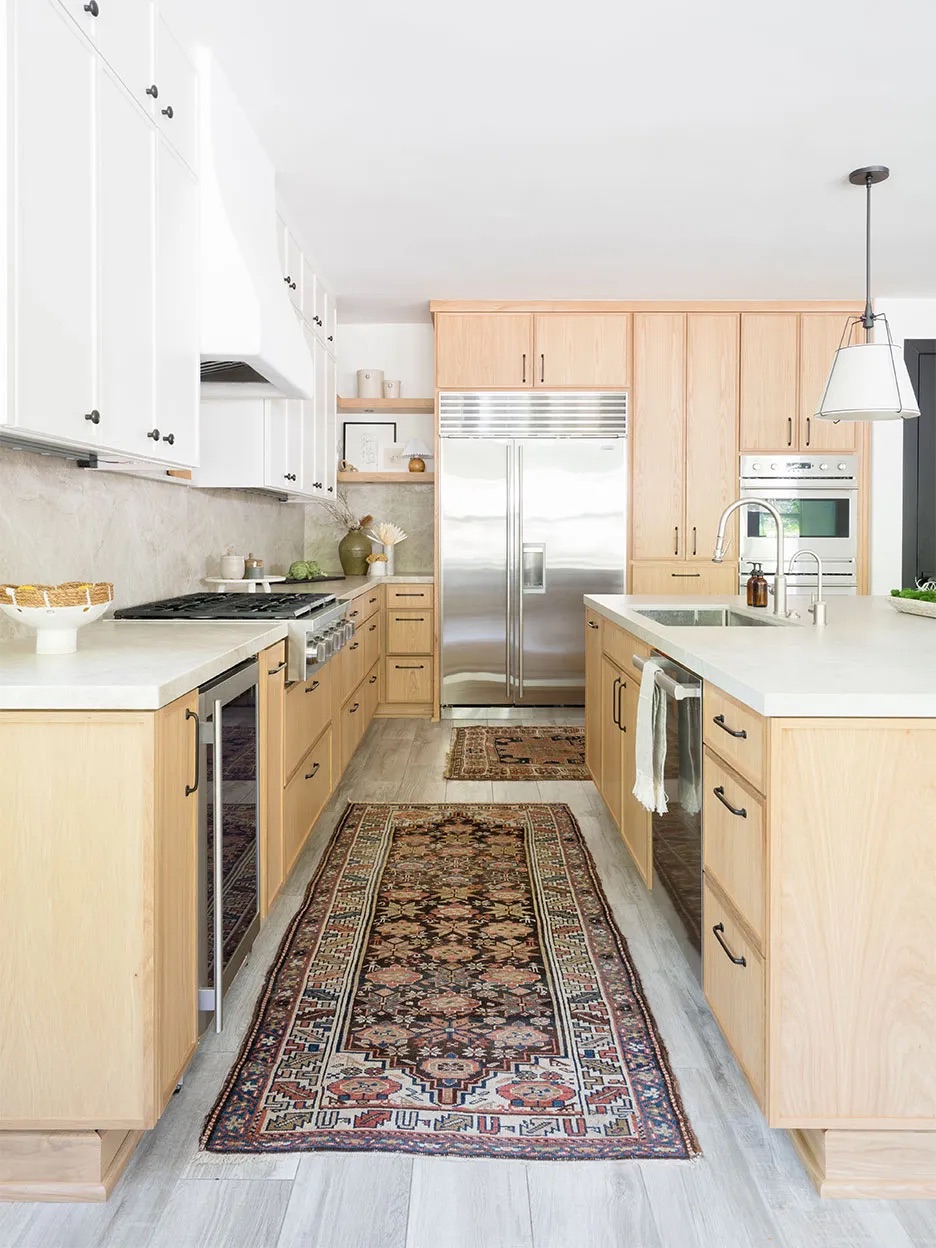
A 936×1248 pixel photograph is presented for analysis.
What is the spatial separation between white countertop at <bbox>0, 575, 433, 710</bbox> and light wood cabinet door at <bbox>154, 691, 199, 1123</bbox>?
0.20 ft

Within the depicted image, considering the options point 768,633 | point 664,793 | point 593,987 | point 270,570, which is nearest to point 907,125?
point 768,633

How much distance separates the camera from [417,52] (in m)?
2.82

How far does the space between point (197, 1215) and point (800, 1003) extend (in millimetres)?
1044

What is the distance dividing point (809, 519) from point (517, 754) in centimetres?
254

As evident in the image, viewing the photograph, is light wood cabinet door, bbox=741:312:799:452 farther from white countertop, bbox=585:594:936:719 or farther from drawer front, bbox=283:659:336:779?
drawer front, bbox=283:659:336:779

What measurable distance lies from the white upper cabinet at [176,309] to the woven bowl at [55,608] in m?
0.66

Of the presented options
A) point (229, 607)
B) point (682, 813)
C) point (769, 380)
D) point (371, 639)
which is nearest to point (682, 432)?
point (769, 380)

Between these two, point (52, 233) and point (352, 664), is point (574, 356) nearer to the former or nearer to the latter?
point (352, 664)

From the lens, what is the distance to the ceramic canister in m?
6.21

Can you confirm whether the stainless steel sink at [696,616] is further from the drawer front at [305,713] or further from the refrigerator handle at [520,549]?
the refrigerator handle at [520,549]

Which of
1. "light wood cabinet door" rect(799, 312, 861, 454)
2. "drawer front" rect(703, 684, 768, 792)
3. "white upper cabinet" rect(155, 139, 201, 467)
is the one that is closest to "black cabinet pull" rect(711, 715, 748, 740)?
"drawer front" rect(703, 684, 768, 792)

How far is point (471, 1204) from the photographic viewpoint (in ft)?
5.08

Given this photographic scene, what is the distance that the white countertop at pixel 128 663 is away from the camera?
155 centimetres

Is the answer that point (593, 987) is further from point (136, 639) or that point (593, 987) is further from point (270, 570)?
point (270, 570)
